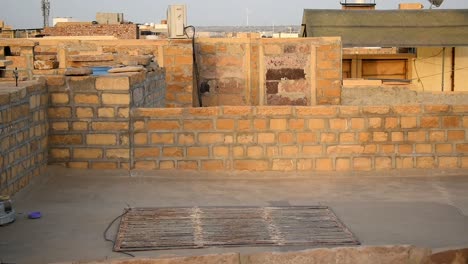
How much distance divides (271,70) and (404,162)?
6509 millimetres

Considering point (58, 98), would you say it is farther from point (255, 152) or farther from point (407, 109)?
point (407, 109)

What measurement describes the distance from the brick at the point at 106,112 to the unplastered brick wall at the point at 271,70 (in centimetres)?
630

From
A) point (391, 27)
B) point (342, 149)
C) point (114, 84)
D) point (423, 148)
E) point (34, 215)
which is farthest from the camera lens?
point (391, 27)

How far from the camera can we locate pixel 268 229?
568 cm

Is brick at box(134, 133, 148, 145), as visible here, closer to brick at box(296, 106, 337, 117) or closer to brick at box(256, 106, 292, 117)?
brick at box(256, 106, 292, 117)

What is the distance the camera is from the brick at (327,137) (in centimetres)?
799

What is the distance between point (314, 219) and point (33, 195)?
2875 mm

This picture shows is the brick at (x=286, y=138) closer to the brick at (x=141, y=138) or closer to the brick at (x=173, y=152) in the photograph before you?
the brick at (x=173, y=152)

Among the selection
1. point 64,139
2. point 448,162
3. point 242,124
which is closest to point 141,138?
point 64,139

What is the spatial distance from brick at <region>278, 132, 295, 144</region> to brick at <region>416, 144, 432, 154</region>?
1.50 metres

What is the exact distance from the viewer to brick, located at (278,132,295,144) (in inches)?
314

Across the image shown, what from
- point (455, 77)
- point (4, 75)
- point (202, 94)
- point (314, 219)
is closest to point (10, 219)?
point (314, 219)

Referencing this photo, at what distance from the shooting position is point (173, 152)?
7961mm

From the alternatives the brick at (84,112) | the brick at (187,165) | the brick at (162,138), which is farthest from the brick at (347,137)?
the brick at (84,112)
